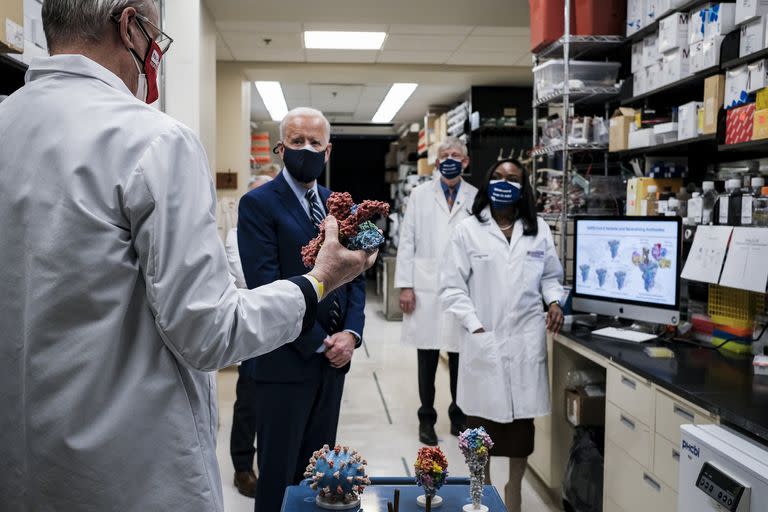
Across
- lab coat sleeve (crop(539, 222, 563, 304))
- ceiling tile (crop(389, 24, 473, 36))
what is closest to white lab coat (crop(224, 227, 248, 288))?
lab coat sleeve (crop(539, 222, 563, 304))

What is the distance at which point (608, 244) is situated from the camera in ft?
10.5

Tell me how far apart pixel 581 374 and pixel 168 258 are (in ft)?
8.49

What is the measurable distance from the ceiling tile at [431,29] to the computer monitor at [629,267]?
269 centimetres

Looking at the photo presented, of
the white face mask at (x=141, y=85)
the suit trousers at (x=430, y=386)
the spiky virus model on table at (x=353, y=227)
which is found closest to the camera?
the white face mask at (x=141, y=85)

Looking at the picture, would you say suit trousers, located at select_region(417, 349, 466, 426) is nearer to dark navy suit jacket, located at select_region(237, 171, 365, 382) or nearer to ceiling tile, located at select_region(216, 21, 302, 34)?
dark navy suit jacket, located at select_region(237, 171, 365, 382)

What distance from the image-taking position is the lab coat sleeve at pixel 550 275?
3162 millimetres

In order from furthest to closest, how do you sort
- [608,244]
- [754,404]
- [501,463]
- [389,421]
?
[389,421] < [501,463] < [608,244] < [754,404]

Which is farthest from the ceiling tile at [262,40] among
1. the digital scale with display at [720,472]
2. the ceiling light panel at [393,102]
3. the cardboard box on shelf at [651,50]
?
the digital scale with display at [720,472]

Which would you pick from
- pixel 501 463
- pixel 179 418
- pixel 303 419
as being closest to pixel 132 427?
pixel 179 418

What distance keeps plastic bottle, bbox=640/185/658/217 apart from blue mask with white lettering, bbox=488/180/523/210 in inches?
25.8

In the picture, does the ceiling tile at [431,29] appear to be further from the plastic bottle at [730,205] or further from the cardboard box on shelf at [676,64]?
the plastic bottle at [730,205]

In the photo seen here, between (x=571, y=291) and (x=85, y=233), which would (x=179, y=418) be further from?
(x=571, y=291)

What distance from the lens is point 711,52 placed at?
9.16 ft

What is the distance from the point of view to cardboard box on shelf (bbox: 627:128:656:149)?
3279mm
